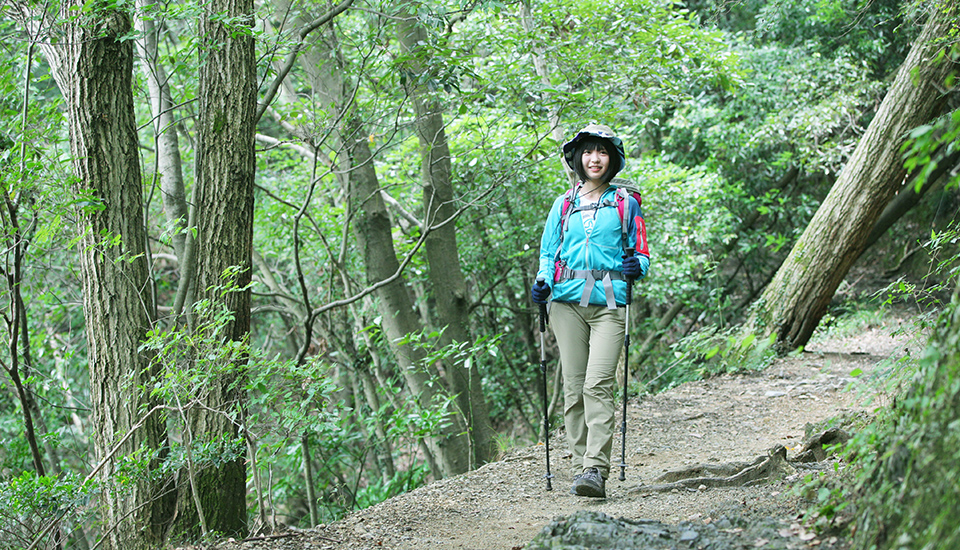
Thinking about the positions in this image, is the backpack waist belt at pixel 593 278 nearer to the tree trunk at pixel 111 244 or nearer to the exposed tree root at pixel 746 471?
the exposed tree root at pixel 746 471

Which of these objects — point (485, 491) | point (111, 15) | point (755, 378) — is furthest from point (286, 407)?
point (755, 378)

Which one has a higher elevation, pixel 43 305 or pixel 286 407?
pixel 43 305

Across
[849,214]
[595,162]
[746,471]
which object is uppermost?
[595,162]

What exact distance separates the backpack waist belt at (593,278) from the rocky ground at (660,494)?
1201 mm

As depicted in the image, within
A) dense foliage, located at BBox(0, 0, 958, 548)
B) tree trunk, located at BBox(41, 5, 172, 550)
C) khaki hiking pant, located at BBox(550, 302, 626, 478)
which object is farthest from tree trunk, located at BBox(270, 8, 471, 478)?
khaki hiking pant, located at BBox(550, 302, 626, 478)

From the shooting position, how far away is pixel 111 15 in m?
4.57

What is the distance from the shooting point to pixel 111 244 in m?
4.27

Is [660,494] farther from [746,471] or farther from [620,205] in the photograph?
[620,205]

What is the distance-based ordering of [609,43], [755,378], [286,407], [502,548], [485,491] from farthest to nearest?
[755,378] < [609,43] < [485,491] < [286,407] < [502,548]

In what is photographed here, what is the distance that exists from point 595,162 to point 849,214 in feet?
16.9

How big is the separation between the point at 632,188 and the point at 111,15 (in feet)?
11.5

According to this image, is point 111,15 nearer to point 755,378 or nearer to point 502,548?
point 502,548

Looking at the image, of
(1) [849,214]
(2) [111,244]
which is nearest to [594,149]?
(2) [111,244]

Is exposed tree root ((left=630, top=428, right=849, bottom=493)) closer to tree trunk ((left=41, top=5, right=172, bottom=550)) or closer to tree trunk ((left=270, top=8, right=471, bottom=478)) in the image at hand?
tree trunk ((left=41, top=5, right=172, bottom=550))
